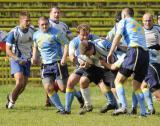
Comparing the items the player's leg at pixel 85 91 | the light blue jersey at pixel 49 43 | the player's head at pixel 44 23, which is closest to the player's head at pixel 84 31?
the light blue jersey at pixel 49 43

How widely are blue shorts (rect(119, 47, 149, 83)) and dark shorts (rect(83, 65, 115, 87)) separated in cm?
103

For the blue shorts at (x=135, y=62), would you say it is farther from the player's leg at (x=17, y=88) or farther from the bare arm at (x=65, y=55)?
the player's leg at (x=17, y=88)

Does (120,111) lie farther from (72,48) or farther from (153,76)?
(72,48)

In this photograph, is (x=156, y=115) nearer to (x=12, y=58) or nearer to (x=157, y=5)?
(x=12, y=58)

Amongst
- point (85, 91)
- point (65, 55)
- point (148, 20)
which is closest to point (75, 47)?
point (65, 55)

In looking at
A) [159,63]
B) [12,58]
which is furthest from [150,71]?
[12,58]

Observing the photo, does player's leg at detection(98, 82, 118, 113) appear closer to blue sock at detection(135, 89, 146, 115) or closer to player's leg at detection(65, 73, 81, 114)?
player's leg at detection(65, 73, 81, 114)

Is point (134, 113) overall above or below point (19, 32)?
below

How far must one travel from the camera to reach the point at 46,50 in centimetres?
1201

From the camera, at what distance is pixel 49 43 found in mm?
11945

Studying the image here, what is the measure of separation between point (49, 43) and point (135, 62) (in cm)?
193

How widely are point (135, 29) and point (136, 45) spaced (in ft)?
0.83

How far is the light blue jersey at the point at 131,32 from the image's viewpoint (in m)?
10.7

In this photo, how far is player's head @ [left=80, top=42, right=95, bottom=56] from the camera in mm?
11328
